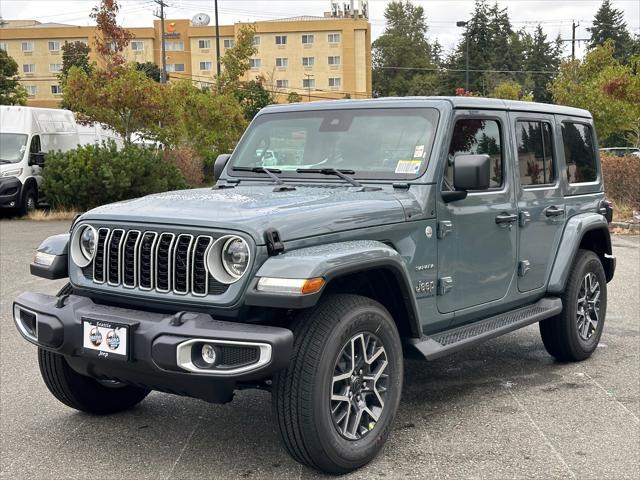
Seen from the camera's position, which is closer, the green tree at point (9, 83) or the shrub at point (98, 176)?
the shrub at point (98, 176)

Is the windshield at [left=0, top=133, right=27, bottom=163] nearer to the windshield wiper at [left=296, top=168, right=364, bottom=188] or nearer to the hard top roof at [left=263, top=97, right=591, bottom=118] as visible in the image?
the hard top roof at [left=263, top=97, right=591, bottom=118]

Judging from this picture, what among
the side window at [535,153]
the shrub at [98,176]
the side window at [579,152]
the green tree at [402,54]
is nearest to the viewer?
the side window at [535,153]

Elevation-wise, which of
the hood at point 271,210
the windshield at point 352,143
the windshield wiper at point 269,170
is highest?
the windshield at point 352,143

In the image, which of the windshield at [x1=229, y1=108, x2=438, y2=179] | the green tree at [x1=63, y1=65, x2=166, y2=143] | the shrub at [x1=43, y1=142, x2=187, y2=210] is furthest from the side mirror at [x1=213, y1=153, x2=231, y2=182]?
the green tree at [x1=63, y1=65, x2=166, y2=143]

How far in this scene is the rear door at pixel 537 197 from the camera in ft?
17.6

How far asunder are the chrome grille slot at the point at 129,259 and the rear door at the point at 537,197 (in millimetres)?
2651

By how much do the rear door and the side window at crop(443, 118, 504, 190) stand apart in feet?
0.73

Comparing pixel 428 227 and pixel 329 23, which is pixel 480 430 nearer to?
pixel 428 227

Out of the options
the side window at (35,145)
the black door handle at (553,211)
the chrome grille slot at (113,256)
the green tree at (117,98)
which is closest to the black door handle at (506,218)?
the black door handle at (553,211)

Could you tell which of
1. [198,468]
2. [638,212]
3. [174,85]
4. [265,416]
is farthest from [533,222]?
[174,85]

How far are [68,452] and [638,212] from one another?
14.2 meters

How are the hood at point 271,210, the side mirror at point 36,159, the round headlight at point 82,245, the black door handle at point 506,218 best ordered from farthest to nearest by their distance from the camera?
the side mirror at point 36,159 → the black door handle at point 506,218 → the round headlight at point 82,245 → the hood at point 271,210

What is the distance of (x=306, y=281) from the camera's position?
3.45 m

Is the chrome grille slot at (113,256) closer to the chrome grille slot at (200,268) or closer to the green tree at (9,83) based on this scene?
the chrome grille slot at (200,268)
